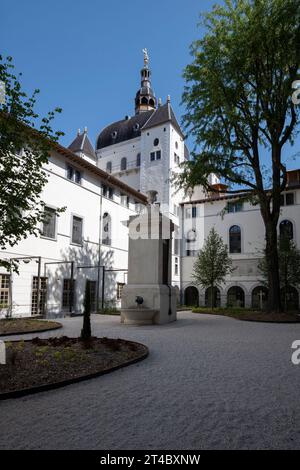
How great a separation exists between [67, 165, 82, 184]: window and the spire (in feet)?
131

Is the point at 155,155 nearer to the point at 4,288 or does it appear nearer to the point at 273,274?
the point at 4,288

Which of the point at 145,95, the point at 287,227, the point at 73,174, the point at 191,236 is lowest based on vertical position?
the point at 191,236

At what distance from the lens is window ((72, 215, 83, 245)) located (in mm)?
26875

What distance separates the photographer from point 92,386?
5.07 meters

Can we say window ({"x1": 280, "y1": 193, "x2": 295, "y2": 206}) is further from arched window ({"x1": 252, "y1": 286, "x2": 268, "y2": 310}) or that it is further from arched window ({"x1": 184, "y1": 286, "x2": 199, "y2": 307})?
arched window ({"x1": 184, "y1": 286, "x2": 199, "y2": 307})

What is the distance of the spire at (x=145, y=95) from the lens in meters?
64.1

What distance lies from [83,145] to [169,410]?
55.8 meters

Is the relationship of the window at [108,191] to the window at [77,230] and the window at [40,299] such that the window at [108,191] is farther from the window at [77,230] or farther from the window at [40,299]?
the window at [40,299]

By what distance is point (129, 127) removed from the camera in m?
56.4

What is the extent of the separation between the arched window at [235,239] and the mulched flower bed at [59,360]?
34.1 meters

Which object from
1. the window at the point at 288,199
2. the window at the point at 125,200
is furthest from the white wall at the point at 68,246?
the window at the point at 288,199

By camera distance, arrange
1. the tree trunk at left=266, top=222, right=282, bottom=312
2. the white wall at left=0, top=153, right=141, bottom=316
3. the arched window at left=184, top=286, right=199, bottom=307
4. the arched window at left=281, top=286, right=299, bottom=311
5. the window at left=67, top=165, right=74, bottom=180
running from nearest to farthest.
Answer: the tree trunk at left=266, top=222, right=282, bottom=312 < the white wall at left=0, top=153, right=141, bottom=316 < the window at left=67, top=165, right=74, bottom=180 < the arched window at left=281, top=286, right=299, bottom=311 < the arched window at left=184, top=286, right=199, bottom=307

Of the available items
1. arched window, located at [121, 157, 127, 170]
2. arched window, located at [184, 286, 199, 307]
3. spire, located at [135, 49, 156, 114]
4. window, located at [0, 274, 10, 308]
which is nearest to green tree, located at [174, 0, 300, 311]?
window, located at [0, 274, 10, 308]

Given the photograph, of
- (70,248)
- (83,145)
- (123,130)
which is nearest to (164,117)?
(123,130)
